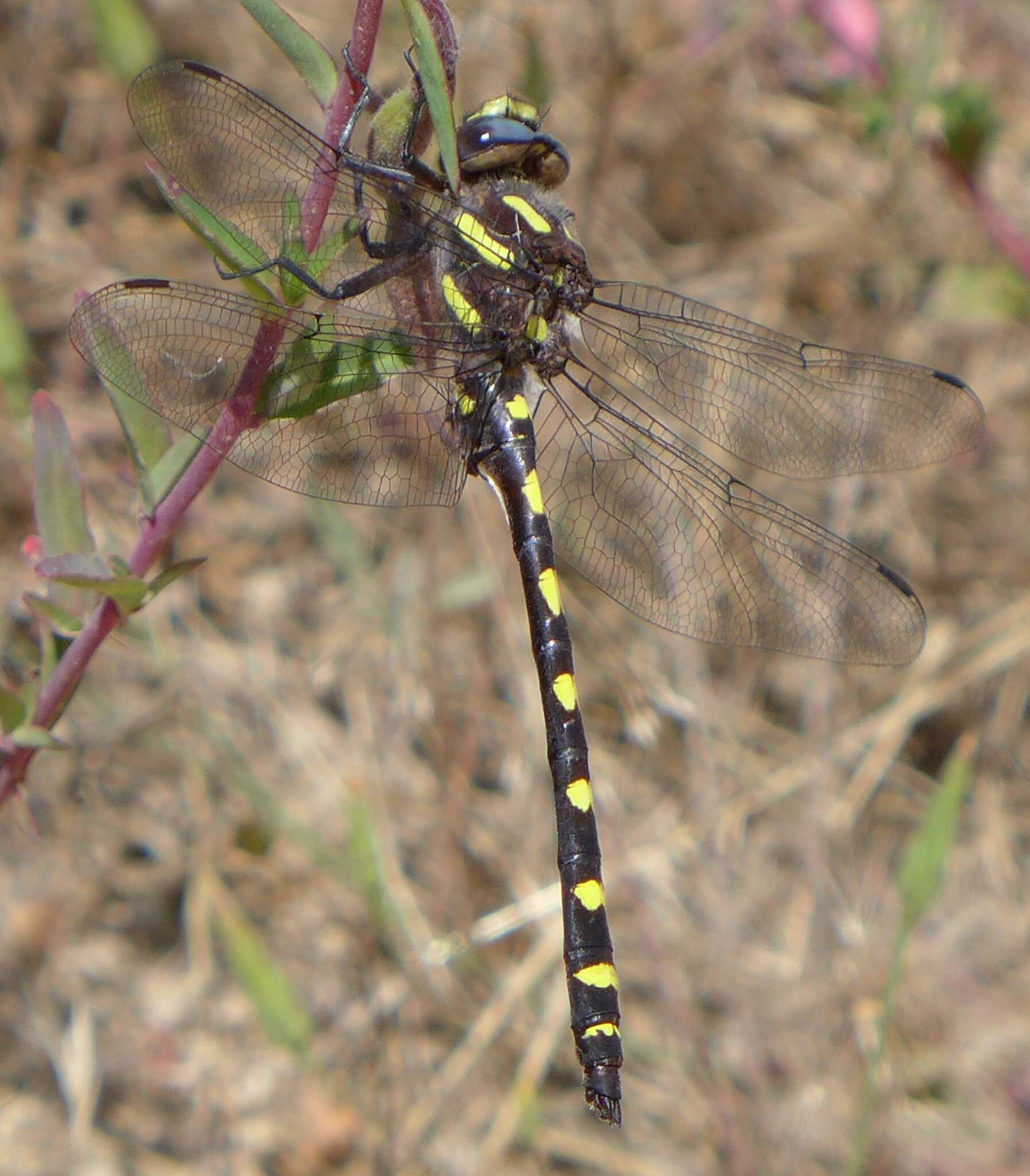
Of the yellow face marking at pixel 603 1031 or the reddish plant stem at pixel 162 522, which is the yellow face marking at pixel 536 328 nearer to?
the reddish plant stem at pixel 162 522

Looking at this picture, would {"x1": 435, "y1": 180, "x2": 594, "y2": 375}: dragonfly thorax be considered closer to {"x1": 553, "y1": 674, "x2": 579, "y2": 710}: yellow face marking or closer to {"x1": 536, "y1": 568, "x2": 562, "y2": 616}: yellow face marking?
{"x1": 536, "y1": 568, "x2": 562, "y2": 616}: yellow face marking

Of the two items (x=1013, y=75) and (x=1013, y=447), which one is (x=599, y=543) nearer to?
(x=1013, y=447)

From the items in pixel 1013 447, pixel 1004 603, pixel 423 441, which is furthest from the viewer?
pixel 1013 447

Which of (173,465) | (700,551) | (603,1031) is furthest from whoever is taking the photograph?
(700,551)

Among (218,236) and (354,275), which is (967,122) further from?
(218,236)

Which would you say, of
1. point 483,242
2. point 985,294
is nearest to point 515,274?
point 483,242

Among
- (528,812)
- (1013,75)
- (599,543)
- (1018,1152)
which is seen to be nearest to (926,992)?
(1018,1152)
